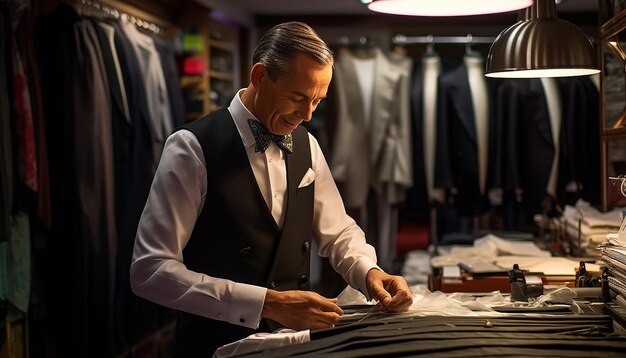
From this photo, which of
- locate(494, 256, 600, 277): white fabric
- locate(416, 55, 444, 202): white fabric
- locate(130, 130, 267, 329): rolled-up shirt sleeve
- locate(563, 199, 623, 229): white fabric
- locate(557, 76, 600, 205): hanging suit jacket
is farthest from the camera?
locate(416, 55, 444, 202): white fabric

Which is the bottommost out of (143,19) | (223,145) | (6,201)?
(6,201)

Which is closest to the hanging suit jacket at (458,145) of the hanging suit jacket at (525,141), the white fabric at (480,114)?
the white fabric at (480,114)

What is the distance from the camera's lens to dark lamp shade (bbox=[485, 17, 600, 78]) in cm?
243

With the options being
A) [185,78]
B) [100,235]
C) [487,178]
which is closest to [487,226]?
[487,178]

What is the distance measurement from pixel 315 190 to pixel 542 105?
13.7 feet

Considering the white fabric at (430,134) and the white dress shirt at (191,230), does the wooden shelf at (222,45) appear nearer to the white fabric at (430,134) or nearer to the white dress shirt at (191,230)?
the white fabric at (430,134)

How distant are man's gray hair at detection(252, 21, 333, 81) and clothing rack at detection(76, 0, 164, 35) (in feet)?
9.21

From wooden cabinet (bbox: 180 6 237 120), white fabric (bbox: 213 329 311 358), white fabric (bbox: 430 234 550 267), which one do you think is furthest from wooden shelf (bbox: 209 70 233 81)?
white fabric (bbox: 213 329 311 358)

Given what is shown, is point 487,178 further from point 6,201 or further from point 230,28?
point 6,201

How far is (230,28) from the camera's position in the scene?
26.1 feet

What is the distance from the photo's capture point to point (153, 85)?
5.37 metres

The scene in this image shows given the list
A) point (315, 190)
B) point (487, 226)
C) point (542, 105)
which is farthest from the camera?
point (487, 226)

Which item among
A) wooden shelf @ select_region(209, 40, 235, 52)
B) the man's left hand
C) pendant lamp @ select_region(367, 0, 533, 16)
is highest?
wooden shelf @ select_region(209, 40, 235, 52)

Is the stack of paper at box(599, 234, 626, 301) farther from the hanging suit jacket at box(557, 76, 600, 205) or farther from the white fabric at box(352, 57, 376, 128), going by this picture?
the white fabric at box(352, 57, 376, 128)
